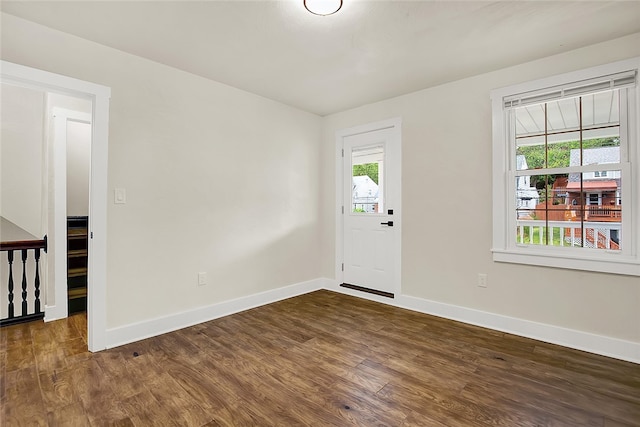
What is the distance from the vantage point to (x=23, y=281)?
3240mm

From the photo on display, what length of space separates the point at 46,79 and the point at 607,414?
422cm

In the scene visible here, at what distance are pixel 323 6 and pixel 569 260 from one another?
9.05 ft

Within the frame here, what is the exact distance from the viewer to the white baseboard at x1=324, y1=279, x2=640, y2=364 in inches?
93.0

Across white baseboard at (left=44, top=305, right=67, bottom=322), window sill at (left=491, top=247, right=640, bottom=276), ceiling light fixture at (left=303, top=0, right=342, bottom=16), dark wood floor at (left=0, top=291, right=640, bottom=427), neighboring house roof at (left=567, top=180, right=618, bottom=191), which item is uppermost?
ceiling light fixture at (left=303, top=0, right=342, bottom=16)

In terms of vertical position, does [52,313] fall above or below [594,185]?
below

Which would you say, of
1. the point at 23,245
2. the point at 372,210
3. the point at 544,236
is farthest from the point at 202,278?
the point at 544,236

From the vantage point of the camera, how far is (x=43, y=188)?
329cm

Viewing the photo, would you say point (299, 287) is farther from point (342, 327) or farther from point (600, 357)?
point (600, 357)

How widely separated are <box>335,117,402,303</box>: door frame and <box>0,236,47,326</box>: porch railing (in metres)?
3.36

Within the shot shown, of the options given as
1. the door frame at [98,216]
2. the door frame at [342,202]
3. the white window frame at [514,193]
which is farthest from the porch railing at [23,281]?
the white window frame at [514,193]

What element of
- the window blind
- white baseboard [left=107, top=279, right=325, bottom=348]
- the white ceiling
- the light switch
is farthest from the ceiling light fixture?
white baseboard [left=107, top=279, right=325, bottom=348]

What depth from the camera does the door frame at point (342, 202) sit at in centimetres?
360

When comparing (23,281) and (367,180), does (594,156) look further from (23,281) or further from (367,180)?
(23,281)

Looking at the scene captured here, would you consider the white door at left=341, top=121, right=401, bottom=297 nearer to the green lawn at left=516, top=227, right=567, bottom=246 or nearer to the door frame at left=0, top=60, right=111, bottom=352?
the green lawn at left=516, top=227, right=567, bottom=246
